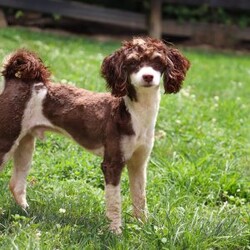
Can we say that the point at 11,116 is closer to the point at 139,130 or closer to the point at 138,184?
the point at 139,130

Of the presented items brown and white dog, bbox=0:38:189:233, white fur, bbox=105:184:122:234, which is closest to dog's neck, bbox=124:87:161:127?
brown and white dog, bbox=0:38:189:233

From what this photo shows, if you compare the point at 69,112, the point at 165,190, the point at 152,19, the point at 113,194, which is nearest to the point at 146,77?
the point at 69,112

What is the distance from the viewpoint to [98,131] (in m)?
3.80

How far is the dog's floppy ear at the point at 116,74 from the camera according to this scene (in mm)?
3600

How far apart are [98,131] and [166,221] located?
2.17 feet

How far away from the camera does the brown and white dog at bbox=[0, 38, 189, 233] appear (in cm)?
361

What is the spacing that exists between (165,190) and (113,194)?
2.84 ft

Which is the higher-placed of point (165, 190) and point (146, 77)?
point (146, 77)

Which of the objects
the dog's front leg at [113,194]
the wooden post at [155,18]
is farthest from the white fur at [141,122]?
the wooden post at [155,18]

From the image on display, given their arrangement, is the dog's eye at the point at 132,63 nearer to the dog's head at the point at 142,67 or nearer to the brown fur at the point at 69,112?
the dog's head at the point at 142,67

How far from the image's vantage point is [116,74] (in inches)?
142

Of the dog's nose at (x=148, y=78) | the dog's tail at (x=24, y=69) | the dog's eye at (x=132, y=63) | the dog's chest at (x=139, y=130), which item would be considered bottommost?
the dog's chest at (x=139, y=130)

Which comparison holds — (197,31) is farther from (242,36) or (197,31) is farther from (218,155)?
(218,155)

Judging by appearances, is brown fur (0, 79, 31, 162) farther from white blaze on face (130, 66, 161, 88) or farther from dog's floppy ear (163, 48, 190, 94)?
dog's floppy ear (163, 48, 190, 94)
